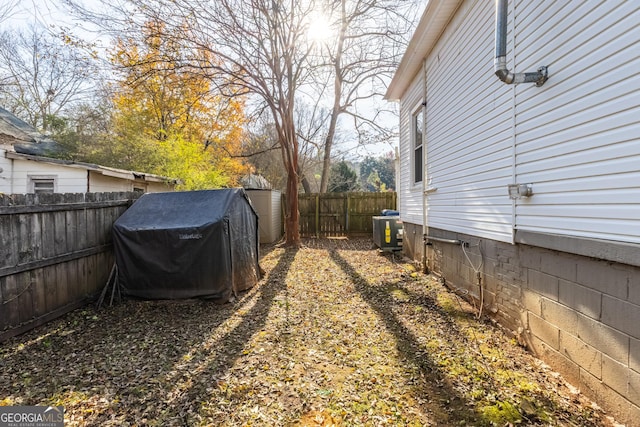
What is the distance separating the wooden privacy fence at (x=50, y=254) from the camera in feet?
11.3

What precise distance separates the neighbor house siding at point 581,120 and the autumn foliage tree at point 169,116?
770cm

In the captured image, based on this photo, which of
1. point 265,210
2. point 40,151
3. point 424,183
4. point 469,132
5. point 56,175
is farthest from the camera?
point 265,210

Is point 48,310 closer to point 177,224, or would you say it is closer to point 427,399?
point 177,224

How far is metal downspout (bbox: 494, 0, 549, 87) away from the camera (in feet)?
9.25

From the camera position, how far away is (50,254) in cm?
398

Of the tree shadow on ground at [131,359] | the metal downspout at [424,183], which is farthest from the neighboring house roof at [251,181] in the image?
the tree shadow on ground at [131,359]

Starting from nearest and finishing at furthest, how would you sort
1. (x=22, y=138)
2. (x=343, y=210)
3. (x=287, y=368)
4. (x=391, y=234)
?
(x=287, y=368) → (x=391, y=234) → (x=22, y=138) → (x=343, y=210)

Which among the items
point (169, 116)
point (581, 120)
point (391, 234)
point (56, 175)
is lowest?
point (391, 234)

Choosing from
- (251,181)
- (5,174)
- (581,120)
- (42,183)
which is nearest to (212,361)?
(581,120)

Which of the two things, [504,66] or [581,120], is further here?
[504,66]

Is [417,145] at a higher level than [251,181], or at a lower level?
lower

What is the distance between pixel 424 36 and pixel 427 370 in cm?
528

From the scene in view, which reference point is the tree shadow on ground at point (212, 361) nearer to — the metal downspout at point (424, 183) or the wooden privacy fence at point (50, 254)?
the wooden privacy fence at point (50, 254)

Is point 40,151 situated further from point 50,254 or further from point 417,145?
point 417,145
